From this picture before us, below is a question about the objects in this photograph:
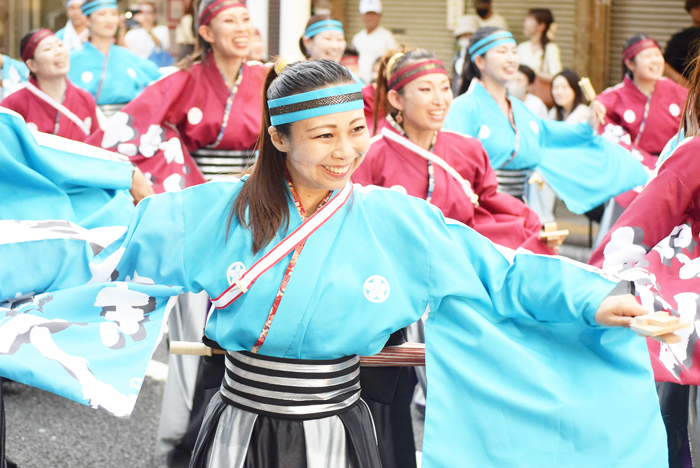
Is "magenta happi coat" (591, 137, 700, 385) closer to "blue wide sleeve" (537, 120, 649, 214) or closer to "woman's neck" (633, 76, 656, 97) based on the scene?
"blue wide sleeve" (537, 120, 649, 214)

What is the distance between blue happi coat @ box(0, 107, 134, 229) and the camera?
8.80 feet

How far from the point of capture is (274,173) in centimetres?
224

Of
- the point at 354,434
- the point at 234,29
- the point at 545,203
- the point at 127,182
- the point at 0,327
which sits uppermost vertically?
the point at 234,29

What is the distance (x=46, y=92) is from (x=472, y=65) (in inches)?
94.9

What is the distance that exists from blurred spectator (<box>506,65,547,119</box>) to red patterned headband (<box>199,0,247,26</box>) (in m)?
4.51

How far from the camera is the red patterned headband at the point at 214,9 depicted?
4074 millimetres

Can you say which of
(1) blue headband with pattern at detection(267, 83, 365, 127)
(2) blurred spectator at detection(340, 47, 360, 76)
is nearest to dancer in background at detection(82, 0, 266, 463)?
(1) blue headband with pattern at detection(267, 83, 365, 127)

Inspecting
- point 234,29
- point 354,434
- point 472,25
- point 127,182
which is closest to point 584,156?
point 234,29

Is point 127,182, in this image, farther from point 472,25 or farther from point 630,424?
point 472,25

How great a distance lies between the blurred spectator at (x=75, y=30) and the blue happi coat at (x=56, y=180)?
466cm

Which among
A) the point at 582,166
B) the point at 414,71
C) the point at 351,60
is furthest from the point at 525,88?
the point at 414,71

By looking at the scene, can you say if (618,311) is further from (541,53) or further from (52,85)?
(541,53)

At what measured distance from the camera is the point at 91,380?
211cm

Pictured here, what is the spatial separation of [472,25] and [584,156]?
184 inches
